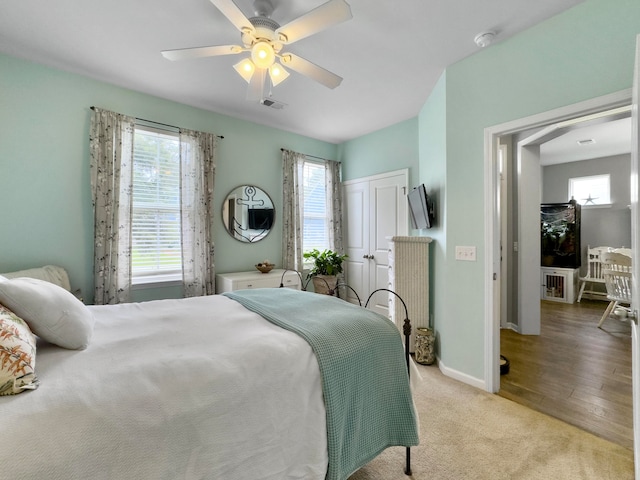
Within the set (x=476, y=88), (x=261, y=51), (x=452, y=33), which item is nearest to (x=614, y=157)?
(x=476, y=88)

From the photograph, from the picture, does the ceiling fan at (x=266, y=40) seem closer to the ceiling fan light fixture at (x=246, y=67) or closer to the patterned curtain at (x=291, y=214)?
the ceiling fan light fixture at (x=246, y=67)

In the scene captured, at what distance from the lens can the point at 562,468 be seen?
63.6 inches

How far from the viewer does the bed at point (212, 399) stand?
0.78 m

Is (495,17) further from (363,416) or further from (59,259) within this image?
(59,259)

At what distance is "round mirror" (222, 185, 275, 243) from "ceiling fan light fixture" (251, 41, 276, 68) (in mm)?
2084

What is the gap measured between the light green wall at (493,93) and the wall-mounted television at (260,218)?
2322 millimetres

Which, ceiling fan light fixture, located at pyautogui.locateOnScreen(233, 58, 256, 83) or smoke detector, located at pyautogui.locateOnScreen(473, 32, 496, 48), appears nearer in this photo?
ceiling fan light fixture, located at pyautogui.locateOnScreen(233, 58, 256, 83)

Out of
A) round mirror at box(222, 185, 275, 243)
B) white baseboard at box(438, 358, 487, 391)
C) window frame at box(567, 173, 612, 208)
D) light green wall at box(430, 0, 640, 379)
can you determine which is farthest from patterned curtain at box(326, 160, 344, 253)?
window frame at box(567, 173, 612, 208)

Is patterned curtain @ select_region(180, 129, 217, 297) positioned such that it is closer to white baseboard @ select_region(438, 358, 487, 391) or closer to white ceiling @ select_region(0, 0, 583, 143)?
white ceiling @ select_region(0, 0, 583, 143)

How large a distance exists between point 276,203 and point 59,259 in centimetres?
244

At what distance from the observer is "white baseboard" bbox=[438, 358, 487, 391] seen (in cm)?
244

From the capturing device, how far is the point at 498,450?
5.74 ft

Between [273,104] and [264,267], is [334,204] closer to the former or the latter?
[264,267]

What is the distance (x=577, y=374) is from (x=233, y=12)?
390 cm
